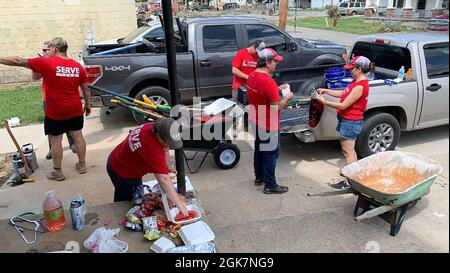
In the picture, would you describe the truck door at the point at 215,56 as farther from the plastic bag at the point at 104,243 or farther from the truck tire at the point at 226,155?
the plastic bag at the point at 104,243

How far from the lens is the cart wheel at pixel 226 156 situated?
5449 mm

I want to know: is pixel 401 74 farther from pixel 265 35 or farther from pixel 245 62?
pixel 265 35

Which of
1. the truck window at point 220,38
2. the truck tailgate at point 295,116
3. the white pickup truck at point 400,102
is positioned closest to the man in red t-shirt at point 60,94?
the truck tailgate at point 295,116

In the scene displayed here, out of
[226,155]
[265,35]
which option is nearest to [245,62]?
[226,155]

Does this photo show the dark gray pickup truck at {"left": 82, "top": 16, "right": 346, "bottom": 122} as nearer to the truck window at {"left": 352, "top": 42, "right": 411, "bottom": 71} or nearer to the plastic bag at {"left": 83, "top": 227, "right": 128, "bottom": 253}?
the truck window at {"left": 352, "top": 42, "right": 411, "bottom": 71}

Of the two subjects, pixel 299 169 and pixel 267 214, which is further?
pixel 299 169

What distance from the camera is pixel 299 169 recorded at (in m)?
5.55

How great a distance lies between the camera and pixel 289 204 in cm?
455

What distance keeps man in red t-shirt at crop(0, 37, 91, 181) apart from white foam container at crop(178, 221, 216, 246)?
276cm

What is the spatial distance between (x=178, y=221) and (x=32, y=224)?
146 centimetres

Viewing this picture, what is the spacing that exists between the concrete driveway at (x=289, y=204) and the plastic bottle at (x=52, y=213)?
45.3 inches

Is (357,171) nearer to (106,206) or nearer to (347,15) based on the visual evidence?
(106,206)

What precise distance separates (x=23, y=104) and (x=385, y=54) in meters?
8.04
